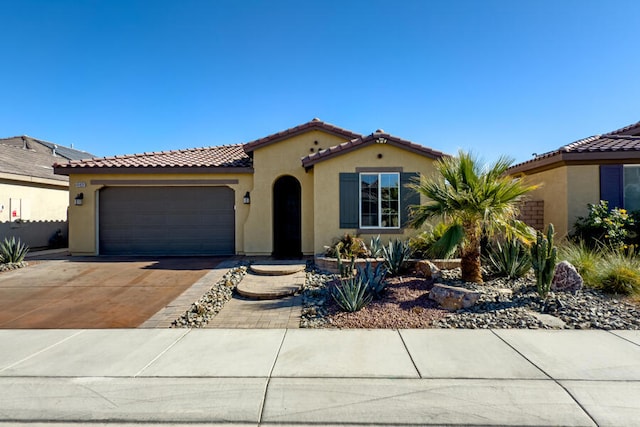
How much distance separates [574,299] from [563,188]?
5.45m

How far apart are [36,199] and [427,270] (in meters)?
17.0

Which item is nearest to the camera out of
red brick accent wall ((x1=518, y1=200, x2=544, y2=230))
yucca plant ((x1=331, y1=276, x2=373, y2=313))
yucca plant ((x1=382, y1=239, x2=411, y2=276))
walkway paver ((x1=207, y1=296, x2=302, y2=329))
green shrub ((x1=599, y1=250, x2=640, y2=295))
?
walkway paver ((x1=207, y1=296, x2=302, y2=329))

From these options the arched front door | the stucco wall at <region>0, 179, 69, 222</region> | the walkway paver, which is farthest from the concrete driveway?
the stucco wall at <region>0, 179, 69, 222</region>

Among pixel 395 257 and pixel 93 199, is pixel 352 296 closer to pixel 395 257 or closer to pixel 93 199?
pixel 395 257

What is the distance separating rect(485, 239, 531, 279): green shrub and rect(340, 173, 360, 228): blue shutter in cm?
410

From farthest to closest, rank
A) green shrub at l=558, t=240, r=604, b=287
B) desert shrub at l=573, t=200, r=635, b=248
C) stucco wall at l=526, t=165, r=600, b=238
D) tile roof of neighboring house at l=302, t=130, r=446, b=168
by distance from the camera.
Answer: tile roof of neighboring house at l=302, t=130, r=446, b=168 → stucco wall at l=526, t=165, r=600, b=238 → desert shrub at l=573, t=200, r=635, b=248 → green shrub at l=558, t=240, r=604, b=287

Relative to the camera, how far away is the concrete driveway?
608 cm

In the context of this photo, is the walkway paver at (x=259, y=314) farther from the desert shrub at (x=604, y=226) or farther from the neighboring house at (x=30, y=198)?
the neighboring house at (x=30, y=198)

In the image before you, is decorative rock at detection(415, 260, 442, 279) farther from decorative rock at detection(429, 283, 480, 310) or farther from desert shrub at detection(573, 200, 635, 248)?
desert shrub at detection(573, 200, 635, 248)

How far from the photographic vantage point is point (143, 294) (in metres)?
7.49

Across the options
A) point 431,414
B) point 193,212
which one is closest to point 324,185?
point 193,212

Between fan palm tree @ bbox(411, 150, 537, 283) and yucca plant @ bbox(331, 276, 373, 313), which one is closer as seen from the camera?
yucca plant @ bbox(331, 276, 373, 313)

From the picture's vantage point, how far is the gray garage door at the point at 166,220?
41.3 ft

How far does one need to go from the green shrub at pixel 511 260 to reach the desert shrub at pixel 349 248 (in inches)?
130
